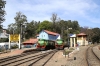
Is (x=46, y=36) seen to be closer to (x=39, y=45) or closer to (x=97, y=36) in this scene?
(x=97, y=36)

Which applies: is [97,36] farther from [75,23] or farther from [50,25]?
[75,23]

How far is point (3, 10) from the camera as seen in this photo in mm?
53625

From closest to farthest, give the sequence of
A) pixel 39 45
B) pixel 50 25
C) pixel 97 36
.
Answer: pixel 39 45 < pixel 97 36 < pixel 50 25

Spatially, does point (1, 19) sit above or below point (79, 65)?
above

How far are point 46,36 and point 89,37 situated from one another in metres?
26.6

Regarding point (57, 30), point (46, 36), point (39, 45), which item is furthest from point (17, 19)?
point (39, 45)

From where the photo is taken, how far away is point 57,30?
→ 436ft

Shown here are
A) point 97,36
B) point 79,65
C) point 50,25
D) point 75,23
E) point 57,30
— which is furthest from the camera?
point 75,23

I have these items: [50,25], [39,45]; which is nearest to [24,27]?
[50,25]

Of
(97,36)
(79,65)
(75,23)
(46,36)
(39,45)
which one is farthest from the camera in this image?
(75,23)

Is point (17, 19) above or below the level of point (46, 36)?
above

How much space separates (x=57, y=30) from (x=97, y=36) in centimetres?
3310

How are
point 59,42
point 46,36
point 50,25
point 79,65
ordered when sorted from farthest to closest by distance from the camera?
point 50,25
point 46,36
point 59,42
point 79,65

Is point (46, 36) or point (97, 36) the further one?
point (97, 36)
